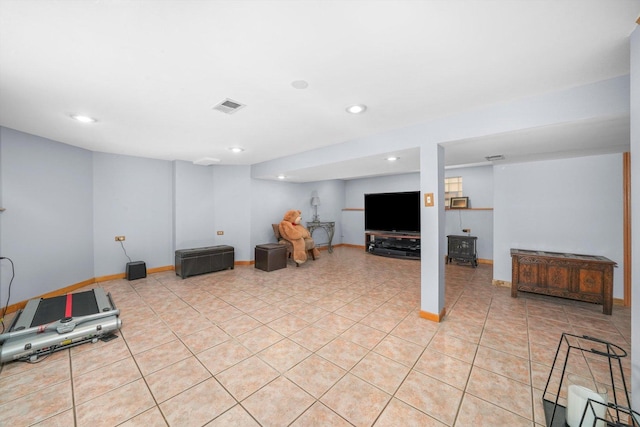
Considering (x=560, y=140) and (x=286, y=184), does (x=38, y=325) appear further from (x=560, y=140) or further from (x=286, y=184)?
(x=560, y=140)

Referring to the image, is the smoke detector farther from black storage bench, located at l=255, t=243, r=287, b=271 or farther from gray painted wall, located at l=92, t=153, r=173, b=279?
gray painted wall, located at l=92, t=153, r=173, b=279

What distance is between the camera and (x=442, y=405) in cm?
167

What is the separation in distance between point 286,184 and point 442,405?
5824mm

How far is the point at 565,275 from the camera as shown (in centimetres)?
336

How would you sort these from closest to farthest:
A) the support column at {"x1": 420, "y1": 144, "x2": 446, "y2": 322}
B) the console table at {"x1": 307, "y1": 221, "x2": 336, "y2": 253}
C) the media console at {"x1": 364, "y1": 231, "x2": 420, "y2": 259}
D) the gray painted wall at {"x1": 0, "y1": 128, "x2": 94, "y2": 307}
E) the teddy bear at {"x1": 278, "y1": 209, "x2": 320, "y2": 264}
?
the support column at {"x1": 420, "y1": 144, "x2": 446, "y2": 322}
the gray painted wall at {"x1": 0, "y1": 128, "x2": 94, "y2": 307}
the teddy bear at {"x1": 278, "y1": 209, "x2": 320, "y2": 264}
the media console at {"x1": 364, "y1": 231, "x2": 420, "y2": 259}
the console table at {"x1": 307, "y1": 221, "x2": 336, "y2": 253}

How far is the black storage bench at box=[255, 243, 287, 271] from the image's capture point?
5195mm

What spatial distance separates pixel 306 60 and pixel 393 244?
5.92m

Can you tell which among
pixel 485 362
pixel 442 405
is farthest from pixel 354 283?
pixel 442 405

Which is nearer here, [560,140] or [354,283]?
[560,140]

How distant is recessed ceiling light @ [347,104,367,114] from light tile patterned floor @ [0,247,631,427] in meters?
2.40

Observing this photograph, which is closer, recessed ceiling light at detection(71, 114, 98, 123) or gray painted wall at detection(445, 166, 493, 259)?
recessed ceiling light at detection(71, 114, 98, 123)

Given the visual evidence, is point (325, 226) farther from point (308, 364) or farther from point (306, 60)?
point (306, 60)

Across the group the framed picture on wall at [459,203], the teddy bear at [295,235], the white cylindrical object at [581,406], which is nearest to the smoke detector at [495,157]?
the framed picture on wall at [459,203]

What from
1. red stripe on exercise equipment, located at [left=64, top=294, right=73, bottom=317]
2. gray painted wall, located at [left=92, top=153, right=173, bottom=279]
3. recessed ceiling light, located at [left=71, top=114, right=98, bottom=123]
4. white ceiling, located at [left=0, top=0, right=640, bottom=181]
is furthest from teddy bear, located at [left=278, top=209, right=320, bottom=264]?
recessed ceiling light, located at [left=71, top=114, right=98, bottom=123]
